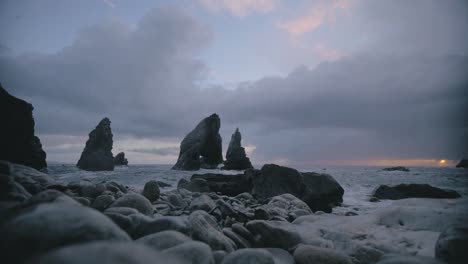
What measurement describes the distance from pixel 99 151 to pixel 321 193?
4164 centimetres

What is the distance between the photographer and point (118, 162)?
222 feet

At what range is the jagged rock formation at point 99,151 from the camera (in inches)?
1602

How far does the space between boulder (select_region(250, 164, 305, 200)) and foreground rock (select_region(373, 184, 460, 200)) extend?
440cm

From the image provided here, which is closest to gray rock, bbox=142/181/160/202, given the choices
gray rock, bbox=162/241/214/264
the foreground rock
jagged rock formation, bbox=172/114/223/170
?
gray rock, bbox=162/241/214/264

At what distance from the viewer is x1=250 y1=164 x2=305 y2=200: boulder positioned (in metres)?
10.8

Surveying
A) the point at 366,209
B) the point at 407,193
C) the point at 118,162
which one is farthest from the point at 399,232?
the point at 118,162

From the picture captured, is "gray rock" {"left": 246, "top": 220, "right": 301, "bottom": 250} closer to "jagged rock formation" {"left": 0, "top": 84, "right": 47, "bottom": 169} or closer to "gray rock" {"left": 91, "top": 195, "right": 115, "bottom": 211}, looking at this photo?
"gray rock" {"left": 91, "top": 195, "right": 115, "bottom": 211}

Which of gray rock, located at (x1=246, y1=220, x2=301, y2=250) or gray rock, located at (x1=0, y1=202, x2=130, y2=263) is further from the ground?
gray rock, located at (x1=0, y1=202, x2=130, y2=263)

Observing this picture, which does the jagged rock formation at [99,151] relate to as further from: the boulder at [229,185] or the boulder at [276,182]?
the boulder at [276,182]

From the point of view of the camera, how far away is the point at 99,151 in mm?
42125

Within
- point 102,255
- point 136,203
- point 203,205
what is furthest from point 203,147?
point 102,255

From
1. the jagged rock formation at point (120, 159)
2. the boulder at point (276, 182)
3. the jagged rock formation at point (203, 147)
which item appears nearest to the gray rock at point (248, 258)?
the boulder at point (276, 182)

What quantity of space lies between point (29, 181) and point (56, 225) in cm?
330

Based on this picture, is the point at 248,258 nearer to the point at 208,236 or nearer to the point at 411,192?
the point at 208,236
